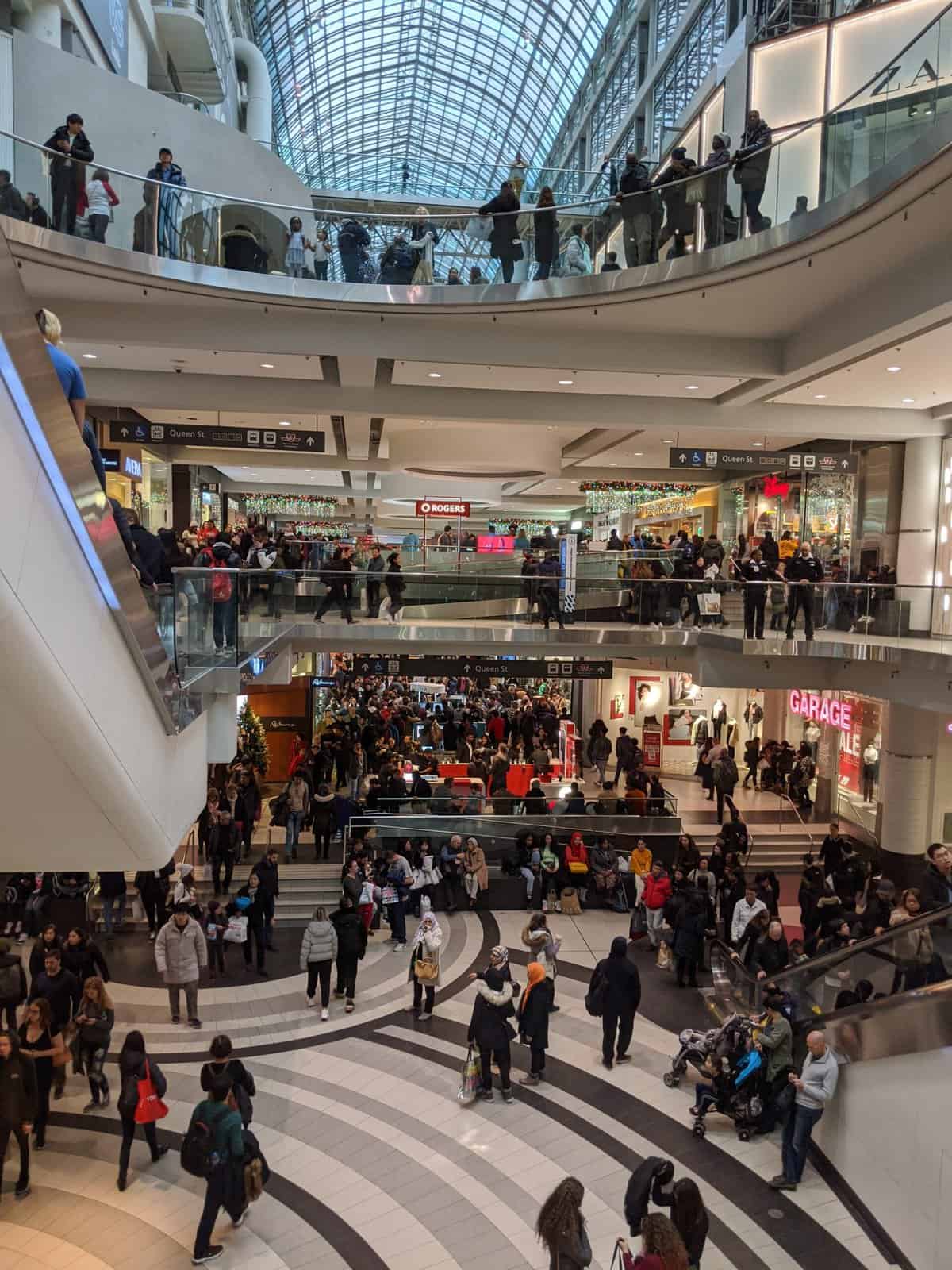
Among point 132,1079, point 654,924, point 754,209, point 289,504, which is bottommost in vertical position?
point 654,924

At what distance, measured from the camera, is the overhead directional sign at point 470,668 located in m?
18.0

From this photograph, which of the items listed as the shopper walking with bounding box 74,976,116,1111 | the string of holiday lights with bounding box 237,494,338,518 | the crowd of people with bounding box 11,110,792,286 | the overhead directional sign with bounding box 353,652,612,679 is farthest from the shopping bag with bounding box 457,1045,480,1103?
the string of holiday lights with bounding box 237,494,338,518

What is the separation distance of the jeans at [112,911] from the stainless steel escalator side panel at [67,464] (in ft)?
31.6

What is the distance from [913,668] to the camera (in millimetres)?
14852

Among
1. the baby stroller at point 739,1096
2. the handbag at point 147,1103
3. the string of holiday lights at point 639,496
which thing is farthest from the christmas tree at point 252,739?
the string of holiday lights at point 639,496

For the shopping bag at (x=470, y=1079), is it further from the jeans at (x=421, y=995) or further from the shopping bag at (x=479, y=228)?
the shopping bag at (x=479, y=228)

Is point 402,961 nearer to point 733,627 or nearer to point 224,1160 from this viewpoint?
point 224,1160

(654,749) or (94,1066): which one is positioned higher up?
(654,749)

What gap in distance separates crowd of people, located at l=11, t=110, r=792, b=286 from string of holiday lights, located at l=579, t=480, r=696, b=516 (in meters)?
13.6

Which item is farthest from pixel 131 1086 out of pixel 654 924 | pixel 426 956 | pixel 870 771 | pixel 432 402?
pixel 870 771

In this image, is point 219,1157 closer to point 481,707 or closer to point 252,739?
point 252,739

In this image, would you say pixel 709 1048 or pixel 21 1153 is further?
pixel 709 1048

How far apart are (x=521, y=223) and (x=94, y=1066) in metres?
12.0

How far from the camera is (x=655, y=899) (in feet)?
42.3
